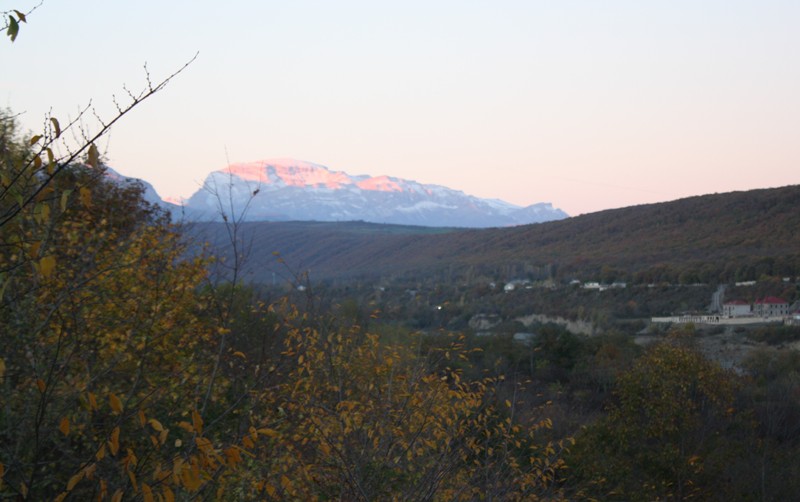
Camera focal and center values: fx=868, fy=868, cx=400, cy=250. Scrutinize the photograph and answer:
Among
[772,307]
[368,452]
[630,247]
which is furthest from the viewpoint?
[630,247]

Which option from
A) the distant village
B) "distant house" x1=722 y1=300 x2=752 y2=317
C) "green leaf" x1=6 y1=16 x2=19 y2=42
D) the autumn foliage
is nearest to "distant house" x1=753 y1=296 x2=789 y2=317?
the distant village

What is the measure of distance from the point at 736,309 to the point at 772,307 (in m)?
1.65

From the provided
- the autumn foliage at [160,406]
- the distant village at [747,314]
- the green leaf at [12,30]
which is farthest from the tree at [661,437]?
the distant village at [747,314]

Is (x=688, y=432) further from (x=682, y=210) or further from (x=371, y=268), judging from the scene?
(x=371, y=268)

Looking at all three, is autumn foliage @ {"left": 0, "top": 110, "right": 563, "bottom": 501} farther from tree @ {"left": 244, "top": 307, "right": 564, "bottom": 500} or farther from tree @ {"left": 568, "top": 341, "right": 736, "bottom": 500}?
tree @ {"left": 568, "top": 341, "right": 736, "bottom": 500}

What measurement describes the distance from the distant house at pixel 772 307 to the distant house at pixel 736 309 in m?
0.43

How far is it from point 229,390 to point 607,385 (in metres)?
19.5

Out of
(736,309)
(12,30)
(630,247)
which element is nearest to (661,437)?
(12,30)

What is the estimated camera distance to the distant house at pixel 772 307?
1656 inches

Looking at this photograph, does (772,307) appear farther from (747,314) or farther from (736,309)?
(736,309)

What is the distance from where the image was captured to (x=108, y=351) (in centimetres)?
892

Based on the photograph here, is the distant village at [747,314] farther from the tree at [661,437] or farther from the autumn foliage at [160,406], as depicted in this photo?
the autumn foliage at [160,406]

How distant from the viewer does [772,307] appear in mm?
42469

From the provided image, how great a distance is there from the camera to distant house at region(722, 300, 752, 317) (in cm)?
4303
